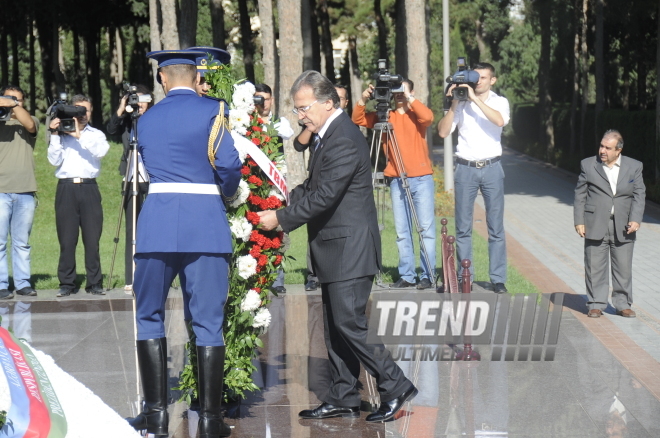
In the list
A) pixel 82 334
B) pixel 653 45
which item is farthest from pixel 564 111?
pixel 82 334

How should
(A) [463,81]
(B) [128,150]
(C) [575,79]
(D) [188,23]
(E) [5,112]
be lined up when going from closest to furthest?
(A) [463,81], (E) [5,112], (B) [128,150], (D) [188,23], (C) [575,79]

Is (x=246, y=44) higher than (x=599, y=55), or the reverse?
(x=246, y=44)

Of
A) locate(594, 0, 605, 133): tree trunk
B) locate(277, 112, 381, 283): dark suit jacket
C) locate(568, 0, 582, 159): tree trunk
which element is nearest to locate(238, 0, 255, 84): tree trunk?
locate(568, 0, 582, 159): tree trunk

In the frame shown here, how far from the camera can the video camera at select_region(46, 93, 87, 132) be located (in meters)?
9.66

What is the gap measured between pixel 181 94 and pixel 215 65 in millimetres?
407

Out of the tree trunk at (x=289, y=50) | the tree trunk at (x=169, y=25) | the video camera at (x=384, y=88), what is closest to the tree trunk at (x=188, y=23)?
the tree trunk at (x=169, y=25)

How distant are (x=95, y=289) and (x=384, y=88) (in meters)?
3.95

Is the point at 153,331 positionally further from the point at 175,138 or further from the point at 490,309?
the point at 490,309

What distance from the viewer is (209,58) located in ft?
18.4

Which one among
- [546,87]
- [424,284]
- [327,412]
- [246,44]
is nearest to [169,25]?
[246,44]

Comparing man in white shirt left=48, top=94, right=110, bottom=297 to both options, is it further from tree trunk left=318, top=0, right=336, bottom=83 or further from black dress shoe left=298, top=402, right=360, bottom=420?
tree trunk left=318, top=0, right=336, bottom=83

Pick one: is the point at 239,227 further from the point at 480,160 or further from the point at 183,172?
the point at 480,160

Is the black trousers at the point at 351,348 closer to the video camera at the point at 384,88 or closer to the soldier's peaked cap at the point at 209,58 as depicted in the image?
the soldier's peaked cap at the point at 209,58

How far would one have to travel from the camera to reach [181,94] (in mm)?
5418
